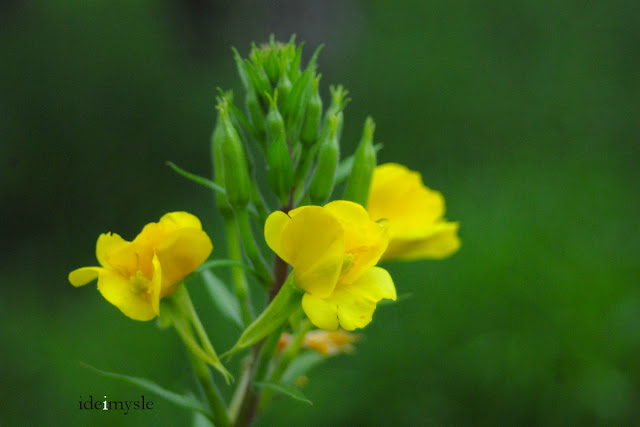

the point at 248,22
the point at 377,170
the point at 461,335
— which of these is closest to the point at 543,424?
the point at 461,335

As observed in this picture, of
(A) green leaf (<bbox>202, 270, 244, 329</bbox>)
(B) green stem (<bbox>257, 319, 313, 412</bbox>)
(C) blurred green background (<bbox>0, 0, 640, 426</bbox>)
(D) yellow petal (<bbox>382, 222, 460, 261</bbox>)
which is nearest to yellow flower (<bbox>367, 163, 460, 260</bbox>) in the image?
(D) yellow petal (<bbox>382, 222, 460, 261</bbox>)

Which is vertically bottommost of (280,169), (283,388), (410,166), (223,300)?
(283,388)

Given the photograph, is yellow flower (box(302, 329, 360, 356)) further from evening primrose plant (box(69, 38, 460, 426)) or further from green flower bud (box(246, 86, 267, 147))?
green flower bud (box(246, 86, 267, 147))

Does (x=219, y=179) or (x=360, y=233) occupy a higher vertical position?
(x=219, y=179)

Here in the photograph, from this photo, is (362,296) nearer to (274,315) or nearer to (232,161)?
(274,315)

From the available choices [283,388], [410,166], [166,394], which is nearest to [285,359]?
[283,388]
